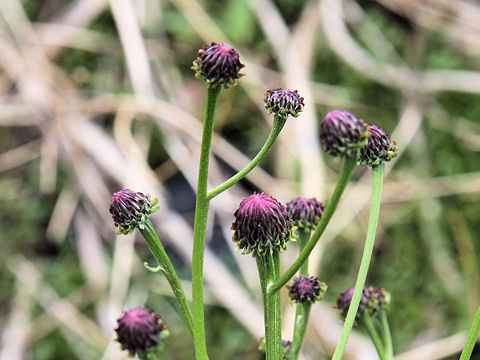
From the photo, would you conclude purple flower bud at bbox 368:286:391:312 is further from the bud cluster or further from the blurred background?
the blurred background

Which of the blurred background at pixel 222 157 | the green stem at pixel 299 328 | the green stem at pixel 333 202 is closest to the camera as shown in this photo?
the green stem at pixel 333 202

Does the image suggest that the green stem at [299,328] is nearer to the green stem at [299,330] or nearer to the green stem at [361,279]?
the green stem at [299,330]

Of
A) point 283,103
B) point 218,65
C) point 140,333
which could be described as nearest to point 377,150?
point 283,103

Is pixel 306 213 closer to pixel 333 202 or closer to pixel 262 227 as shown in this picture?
pixel 262 227

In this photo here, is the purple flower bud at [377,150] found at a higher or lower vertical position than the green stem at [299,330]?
higher

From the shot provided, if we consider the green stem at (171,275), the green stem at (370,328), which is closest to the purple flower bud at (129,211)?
the green stem at (171,275)

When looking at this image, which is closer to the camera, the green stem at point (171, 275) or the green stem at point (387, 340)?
the green stem at point (171, 275)

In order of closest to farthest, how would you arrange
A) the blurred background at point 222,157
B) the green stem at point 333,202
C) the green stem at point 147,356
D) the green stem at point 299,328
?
the green stem at point 333,202 → the green stem at point 147,356 → the green stem at point 299,328 → the blurred background at point 222,157
